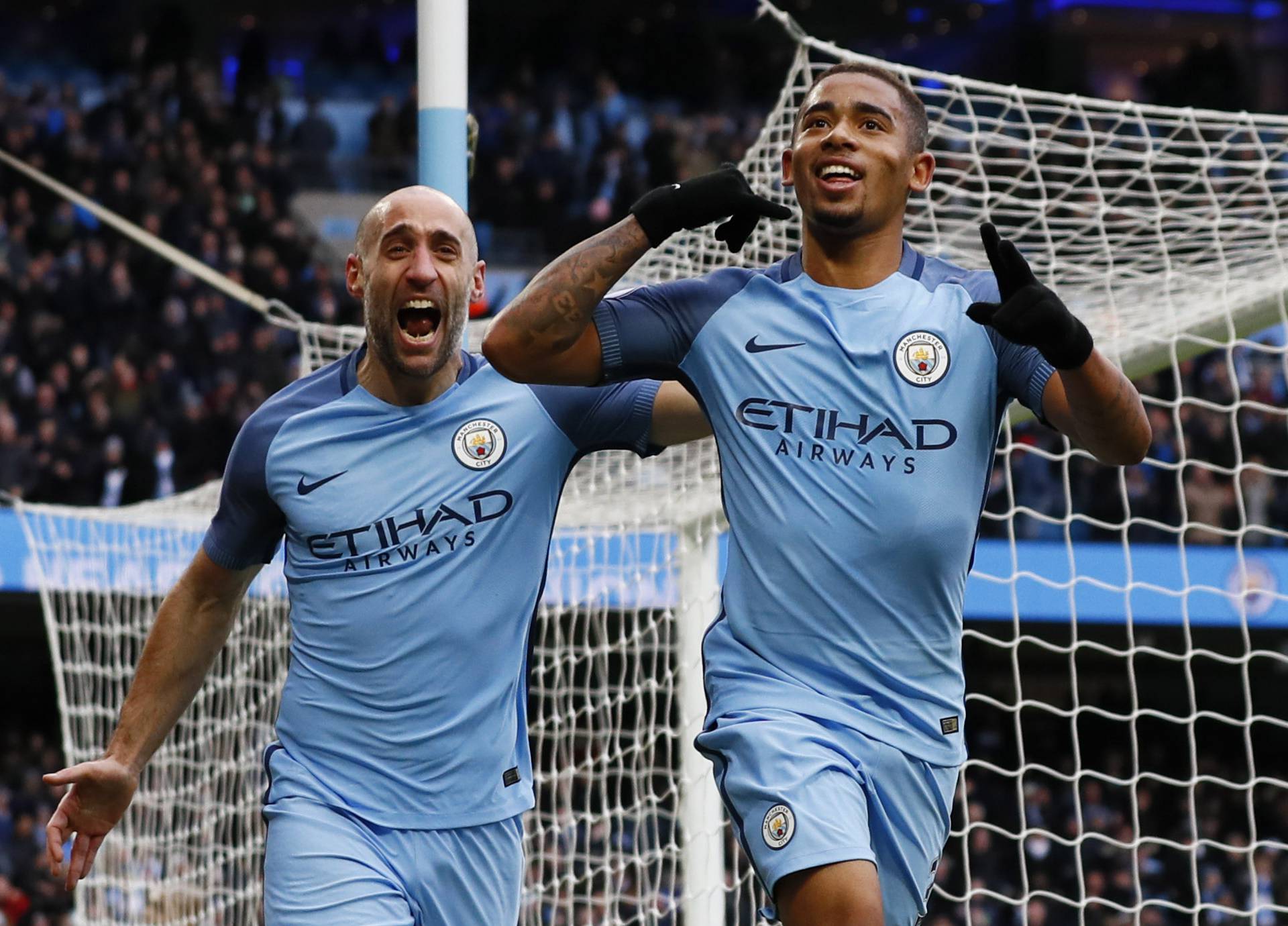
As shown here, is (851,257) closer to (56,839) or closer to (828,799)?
(828,799)

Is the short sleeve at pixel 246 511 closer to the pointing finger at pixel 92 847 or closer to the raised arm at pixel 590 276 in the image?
the pointing finger at pixel 92 847

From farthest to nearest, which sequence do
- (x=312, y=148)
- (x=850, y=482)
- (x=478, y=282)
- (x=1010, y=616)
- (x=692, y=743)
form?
(x=312, y=148) < (x=1010, y=616) < (x=692, y=743) < (x=478, y=282) < (x=850, y=482)

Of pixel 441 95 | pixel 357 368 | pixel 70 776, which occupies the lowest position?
pixel 70 776

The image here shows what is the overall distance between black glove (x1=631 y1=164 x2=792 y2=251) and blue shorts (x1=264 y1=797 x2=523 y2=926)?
139 cm

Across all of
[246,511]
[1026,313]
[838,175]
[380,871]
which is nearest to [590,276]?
[838,175]

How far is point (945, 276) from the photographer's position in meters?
3.65

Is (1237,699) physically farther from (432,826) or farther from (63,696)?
(432,826)

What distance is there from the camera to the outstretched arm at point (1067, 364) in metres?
3.10

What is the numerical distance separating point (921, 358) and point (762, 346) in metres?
→ 0.31

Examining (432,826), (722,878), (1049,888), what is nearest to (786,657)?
(432,826)

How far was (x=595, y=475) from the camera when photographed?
7523 millimetres

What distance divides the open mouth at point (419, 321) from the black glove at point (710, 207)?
30.7 inches

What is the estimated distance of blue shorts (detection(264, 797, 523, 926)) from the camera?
3754 mm

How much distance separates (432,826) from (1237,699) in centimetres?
1626
